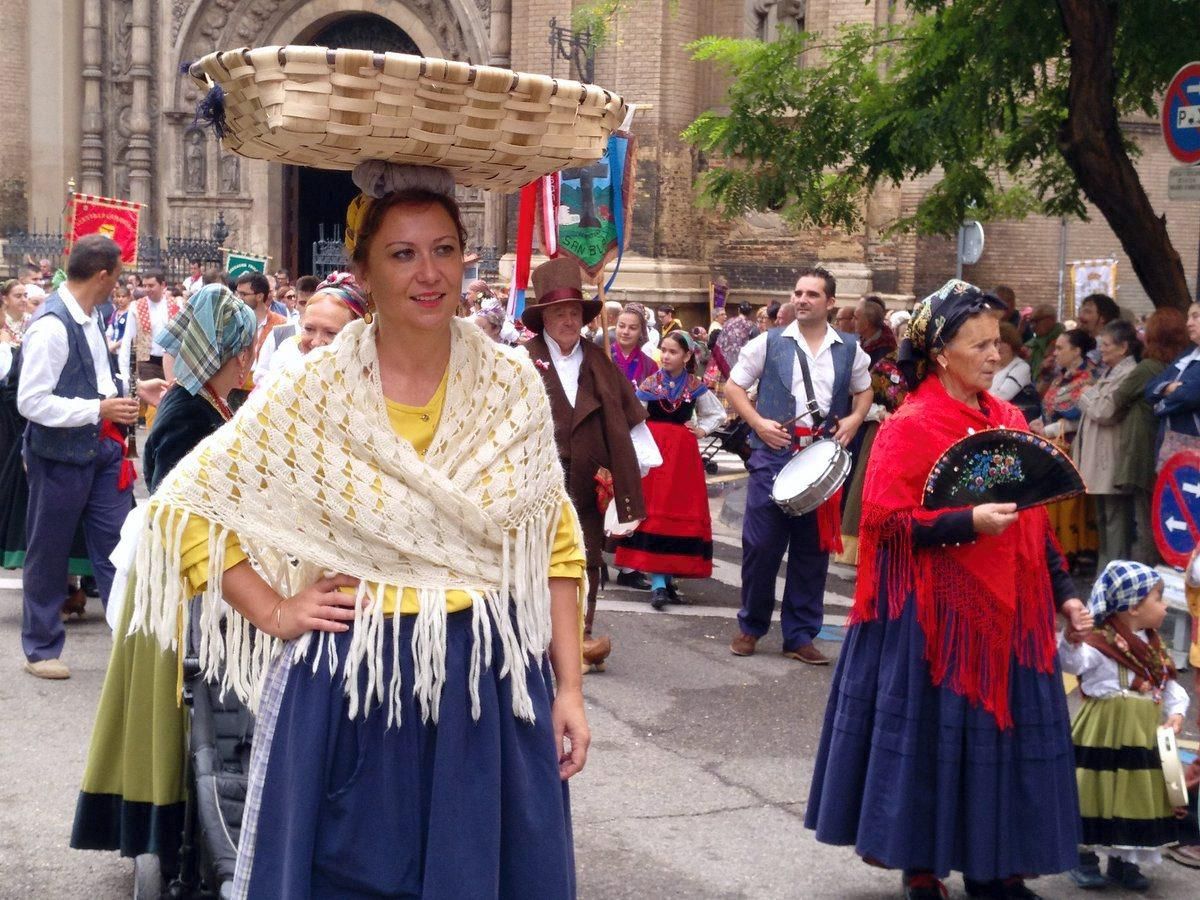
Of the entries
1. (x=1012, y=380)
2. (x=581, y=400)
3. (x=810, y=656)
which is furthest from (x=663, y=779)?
(x=1012, y=380)

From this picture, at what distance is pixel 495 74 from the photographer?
9.48ft

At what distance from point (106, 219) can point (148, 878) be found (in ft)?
53.4

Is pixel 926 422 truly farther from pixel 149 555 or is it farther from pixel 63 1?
pixel 63 1

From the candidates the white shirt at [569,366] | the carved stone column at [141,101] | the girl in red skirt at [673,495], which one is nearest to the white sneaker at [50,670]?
the white shirt at [569,366]

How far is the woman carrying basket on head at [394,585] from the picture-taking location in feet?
9.50

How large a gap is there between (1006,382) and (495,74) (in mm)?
9235

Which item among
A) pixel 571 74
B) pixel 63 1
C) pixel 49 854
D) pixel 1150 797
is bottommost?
pixel 49 854

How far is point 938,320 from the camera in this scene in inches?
189

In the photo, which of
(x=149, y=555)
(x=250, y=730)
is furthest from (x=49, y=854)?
(x=149, y=555)

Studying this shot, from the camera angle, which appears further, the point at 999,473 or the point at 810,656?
the point at 810,656

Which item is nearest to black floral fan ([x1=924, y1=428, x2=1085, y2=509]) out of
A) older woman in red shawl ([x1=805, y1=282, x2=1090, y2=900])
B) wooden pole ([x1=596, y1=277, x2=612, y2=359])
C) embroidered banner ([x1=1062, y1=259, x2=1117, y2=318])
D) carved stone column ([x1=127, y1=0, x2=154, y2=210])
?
→ older woman in red shawl ([x1=805, y1=282, x2=1090, y2=900])

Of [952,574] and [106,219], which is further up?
[106,219]

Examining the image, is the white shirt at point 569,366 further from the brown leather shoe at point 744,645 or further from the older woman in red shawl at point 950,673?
the older woman in red shawl at point 950,673

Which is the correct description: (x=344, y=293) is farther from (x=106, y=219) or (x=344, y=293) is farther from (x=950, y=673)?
(x=106, y=219)
